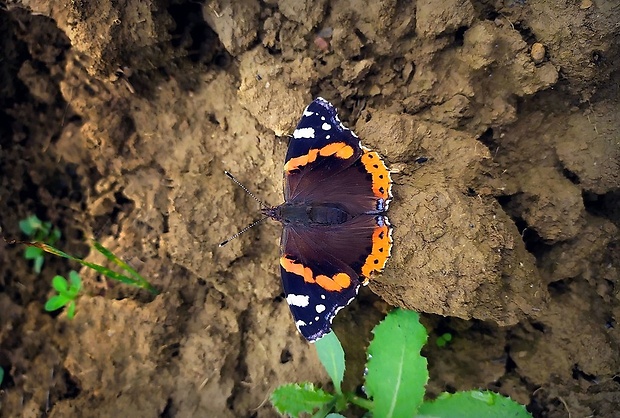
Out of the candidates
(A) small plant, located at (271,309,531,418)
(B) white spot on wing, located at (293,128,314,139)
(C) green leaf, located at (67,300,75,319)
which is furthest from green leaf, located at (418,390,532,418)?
(C) green leaf, located at (67,300,75,319)

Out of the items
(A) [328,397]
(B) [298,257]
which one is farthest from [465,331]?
(B) [298,257]

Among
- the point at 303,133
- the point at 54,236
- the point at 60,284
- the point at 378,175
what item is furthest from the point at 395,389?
the point at 54,236

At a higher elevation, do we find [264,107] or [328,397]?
[264,107]

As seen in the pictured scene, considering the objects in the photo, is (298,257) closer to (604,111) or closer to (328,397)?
(328,397)

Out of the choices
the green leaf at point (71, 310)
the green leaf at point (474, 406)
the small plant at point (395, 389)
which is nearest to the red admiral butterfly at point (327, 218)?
the small plant at point (395, 389)

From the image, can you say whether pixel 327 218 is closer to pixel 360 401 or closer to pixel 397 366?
pixel 397 366

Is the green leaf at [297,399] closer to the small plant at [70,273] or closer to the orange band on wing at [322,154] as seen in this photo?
the small plant at [70,273]

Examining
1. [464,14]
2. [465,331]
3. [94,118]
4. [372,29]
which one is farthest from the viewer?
[94,118]
